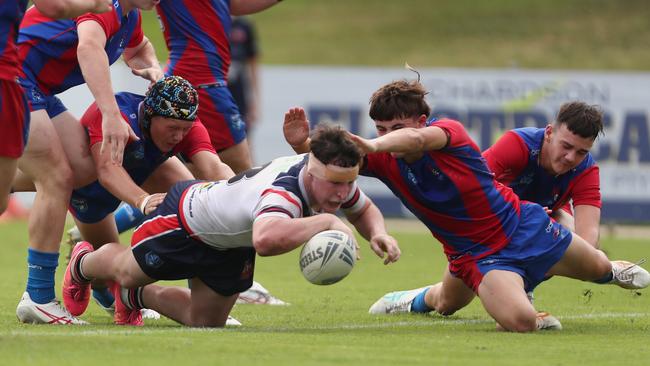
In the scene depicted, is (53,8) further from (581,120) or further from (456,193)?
(581,120)

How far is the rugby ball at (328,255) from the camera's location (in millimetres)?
6234

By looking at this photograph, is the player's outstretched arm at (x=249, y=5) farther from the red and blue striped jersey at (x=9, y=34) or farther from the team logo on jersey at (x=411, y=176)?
the red and blue striped jersey at (x=9, y=34)

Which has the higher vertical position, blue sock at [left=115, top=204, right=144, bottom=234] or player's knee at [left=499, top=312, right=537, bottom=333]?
player's knee at [left=499, top=312, right=537, bottom=333]

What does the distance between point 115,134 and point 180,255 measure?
0.76 meters

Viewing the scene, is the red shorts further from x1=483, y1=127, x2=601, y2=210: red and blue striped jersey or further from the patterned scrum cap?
x1=483, y1=127, x2=601, y2=210: red and blue striped jersey

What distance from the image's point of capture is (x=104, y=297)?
318 inches

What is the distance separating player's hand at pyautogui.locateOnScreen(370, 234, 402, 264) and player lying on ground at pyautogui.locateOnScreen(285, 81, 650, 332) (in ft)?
1.86

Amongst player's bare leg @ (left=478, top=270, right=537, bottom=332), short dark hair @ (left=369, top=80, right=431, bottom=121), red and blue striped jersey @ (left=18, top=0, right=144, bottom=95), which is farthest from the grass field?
red and blue striped jersey @ (left=18, top=0, right=144, bottom=95)

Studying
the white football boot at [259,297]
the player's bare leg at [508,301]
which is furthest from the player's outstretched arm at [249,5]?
the player's bare leg at [508,301]

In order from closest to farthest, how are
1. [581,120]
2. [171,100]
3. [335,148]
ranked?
[335,148] < [171,100] < [581,120]

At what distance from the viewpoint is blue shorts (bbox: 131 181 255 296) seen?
707 cm

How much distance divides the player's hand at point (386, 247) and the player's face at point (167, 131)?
159 centimetres

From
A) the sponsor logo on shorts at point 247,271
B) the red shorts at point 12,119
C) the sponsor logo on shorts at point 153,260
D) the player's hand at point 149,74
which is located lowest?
the sponsor logo on shorts at point 247,271

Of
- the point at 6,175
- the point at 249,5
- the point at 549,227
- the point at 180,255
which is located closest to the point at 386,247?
the point at 180,255
